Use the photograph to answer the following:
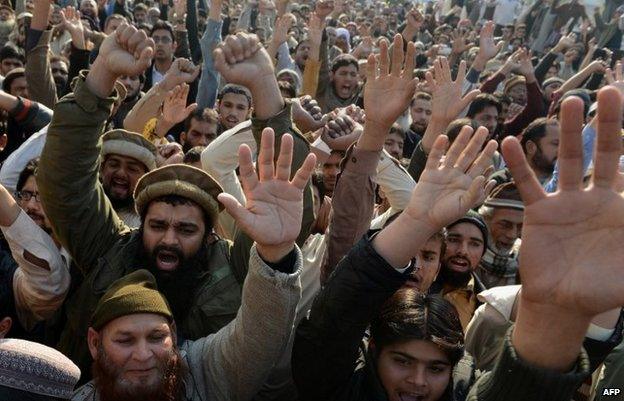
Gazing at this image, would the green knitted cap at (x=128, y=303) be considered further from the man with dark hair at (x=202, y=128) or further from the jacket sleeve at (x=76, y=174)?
the man with dark hair at (x=202, y=128)

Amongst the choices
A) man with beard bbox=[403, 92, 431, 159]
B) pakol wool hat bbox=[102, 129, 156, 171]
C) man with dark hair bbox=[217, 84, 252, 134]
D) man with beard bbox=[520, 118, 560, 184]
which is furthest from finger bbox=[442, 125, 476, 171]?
man with beard bbox=[403, 92, 431, 159]

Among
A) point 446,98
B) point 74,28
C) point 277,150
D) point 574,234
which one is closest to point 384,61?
point 277,150

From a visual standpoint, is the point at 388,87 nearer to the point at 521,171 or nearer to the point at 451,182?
the point at 451,182

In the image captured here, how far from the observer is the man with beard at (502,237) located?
319 cm

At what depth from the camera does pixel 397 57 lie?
2.62 meters

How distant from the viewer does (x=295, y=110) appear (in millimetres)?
3654

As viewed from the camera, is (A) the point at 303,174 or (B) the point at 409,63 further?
(B) the point at 409,63

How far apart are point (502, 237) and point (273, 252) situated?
175 centimetres

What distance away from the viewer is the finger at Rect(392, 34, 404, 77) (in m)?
2.59

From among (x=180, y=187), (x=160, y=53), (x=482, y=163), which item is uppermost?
(x=482, y=163)

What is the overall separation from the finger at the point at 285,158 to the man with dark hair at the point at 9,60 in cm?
462

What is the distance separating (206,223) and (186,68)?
87.1 inches

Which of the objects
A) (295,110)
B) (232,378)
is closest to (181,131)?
(295,110)

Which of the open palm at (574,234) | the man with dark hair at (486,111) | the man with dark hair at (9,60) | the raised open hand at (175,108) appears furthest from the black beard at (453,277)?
the man with dark hair at (9,60)
